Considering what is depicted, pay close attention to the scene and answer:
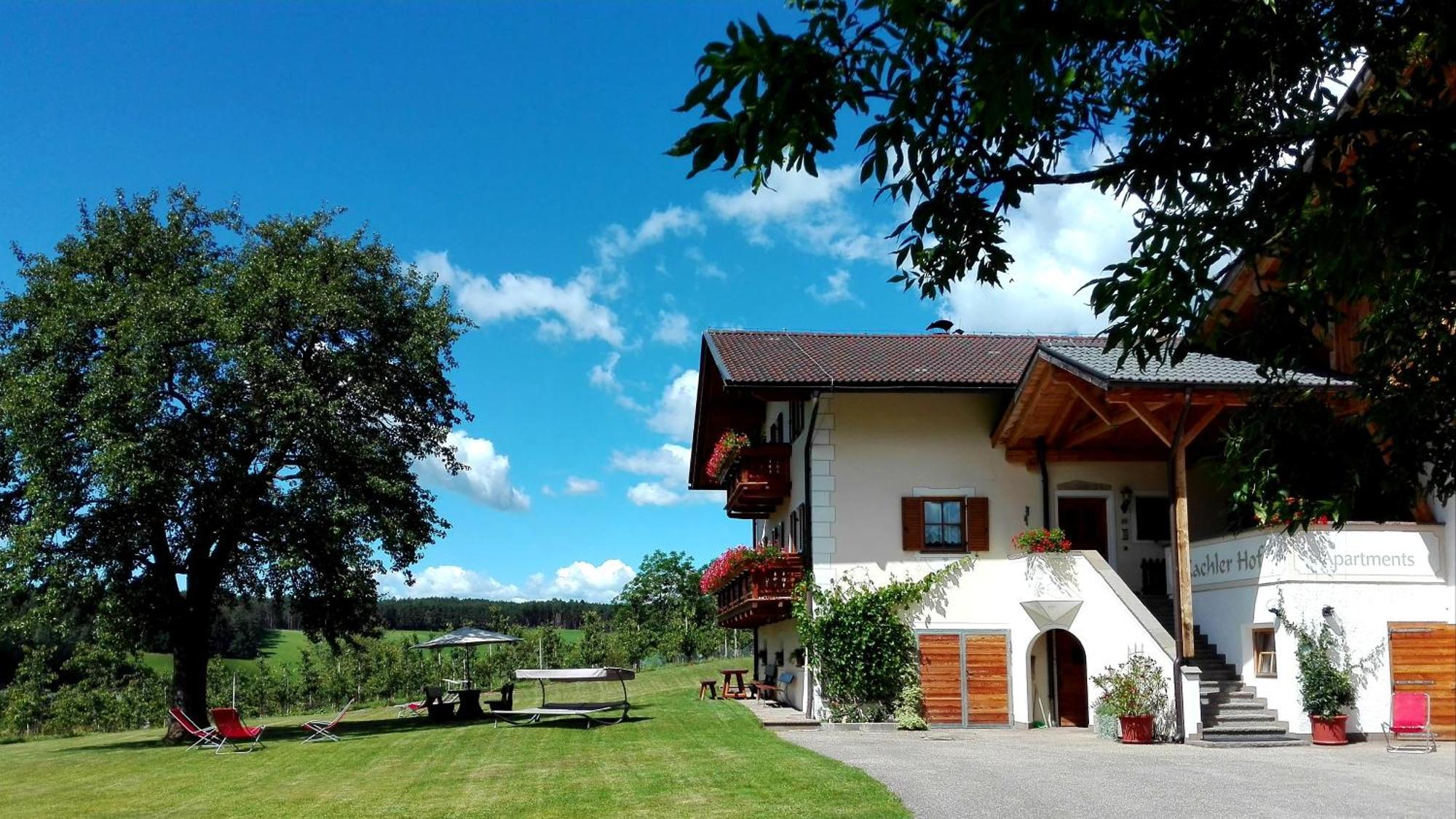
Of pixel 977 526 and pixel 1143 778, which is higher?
pixel 977 526

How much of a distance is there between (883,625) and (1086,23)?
1597 cm

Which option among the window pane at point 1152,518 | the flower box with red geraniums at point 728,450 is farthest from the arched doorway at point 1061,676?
the flower box with red geraniums at point 728,450

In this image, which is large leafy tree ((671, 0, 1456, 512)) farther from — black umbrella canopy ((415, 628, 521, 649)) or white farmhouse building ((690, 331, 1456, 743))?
black umbrella canopy ((415, 628, 521, 649))

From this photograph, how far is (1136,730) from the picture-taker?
671 inches

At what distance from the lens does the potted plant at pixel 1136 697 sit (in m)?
17.1

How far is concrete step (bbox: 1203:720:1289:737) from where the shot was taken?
16906 millimetres

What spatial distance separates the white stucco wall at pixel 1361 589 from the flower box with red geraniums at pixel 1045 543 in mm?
3134

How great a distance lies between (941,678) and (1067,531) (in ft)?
11.9

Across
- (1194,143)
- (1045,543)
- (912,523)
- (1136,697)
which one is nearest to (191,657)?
(912,523)

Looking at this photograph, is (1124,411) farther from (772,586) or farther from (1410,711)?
(772,586)

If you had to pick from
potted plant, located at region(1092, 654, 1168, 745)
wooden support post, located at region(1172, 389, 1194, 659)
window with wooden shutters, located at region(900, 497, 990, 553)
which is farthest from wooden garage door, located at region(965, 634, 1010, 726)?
wooden support post, located at region(1172, 389, 1194, 659)

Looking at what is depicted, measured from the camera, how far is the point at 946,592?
20.5 m

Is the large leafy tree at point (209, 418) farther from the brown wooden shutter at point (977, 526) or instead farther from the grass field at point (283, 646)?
the grass field at point (283, 646)

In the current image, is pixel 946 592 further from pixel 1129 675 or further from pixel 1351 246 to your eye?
pixel 1351 246
